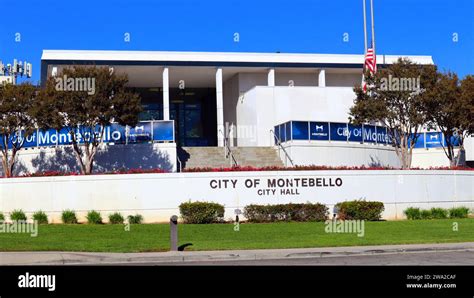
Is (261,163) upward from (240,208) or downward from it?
upward

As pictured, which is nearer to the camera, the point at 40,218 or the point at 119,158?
the point at 40,218

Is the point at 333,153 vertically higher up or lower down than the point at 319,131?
lower down

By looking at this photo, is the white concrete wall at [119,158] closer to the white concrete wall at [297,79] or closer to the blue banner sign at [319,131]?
the blue banner sign at [319,131]

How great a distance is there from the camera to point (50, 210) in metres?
25.3

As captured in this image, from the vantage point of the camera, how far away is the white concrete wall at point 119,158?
100 ft

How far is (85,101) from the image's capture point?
26.2 meters

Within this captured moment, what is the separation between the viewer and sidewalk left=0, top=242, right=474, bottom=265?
49.6 ft

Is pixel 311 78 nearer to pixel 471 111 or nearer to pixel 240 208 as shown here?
pixel 471 111

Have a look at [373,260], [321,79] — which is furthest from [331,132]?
[373,260]

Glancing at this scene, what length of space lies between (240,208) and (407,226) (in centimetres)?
649
